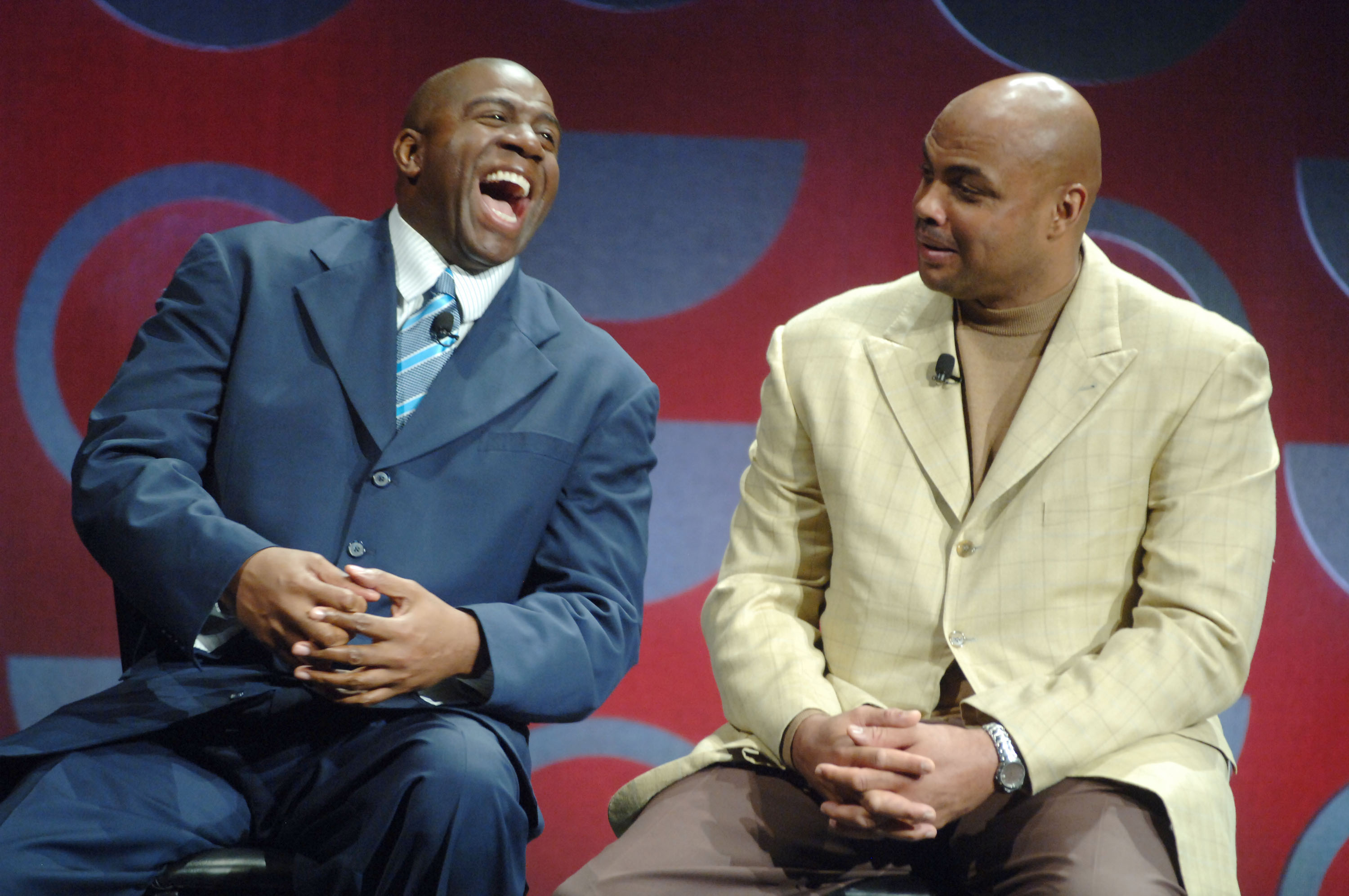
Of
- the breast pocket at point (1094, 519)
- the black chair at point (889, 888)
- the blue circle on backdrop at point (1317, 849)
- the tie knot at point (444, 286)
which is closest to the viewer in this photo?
the black chair at point (889, 888)

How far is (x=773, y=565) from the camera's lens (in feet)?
7.18

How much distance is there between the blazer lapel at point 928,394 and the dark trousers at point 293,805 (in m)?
0.81

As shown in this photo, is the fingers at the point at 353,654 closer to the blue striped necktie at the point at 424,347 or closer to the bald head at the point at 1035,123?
the blue striped necktie at the point at 424,347

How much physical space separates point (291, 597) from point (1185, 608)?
1309mm

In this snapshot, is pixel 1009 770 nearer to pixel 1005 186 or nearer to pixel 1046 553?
pixel 1046 553

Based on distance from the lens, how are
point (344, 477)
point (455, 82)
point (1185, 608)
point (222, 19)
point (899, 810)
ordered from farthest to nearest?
point (222, 19) < point (455, 82) < point (344, 477) < point (1185, 608) < point (899, 810)

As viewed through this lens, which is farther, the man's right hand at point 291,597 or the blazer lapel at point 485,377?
the blazer lapel at point 485,377

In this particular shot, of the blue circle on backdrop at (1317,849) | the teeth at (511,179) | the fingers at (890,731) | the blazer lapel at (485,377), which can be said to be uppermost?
the teeth at (511,179)

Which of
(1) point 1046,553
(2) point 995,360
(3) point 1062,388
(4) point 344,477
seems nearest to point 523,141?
(4) point 344,477

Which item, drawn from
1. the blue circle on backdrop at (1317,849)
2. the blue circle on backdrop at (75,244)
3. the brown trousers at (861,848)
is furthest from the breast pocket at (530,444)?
the blue circle on backdrop at (1317,849)

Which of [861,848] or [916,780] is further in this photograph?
[861,848]

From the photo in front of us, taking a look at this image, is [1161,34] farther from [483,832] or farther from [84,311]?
[84,311]

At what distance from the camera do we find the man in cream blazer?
1.83m

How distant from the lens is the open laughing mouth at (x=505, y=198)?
2.23 metres
